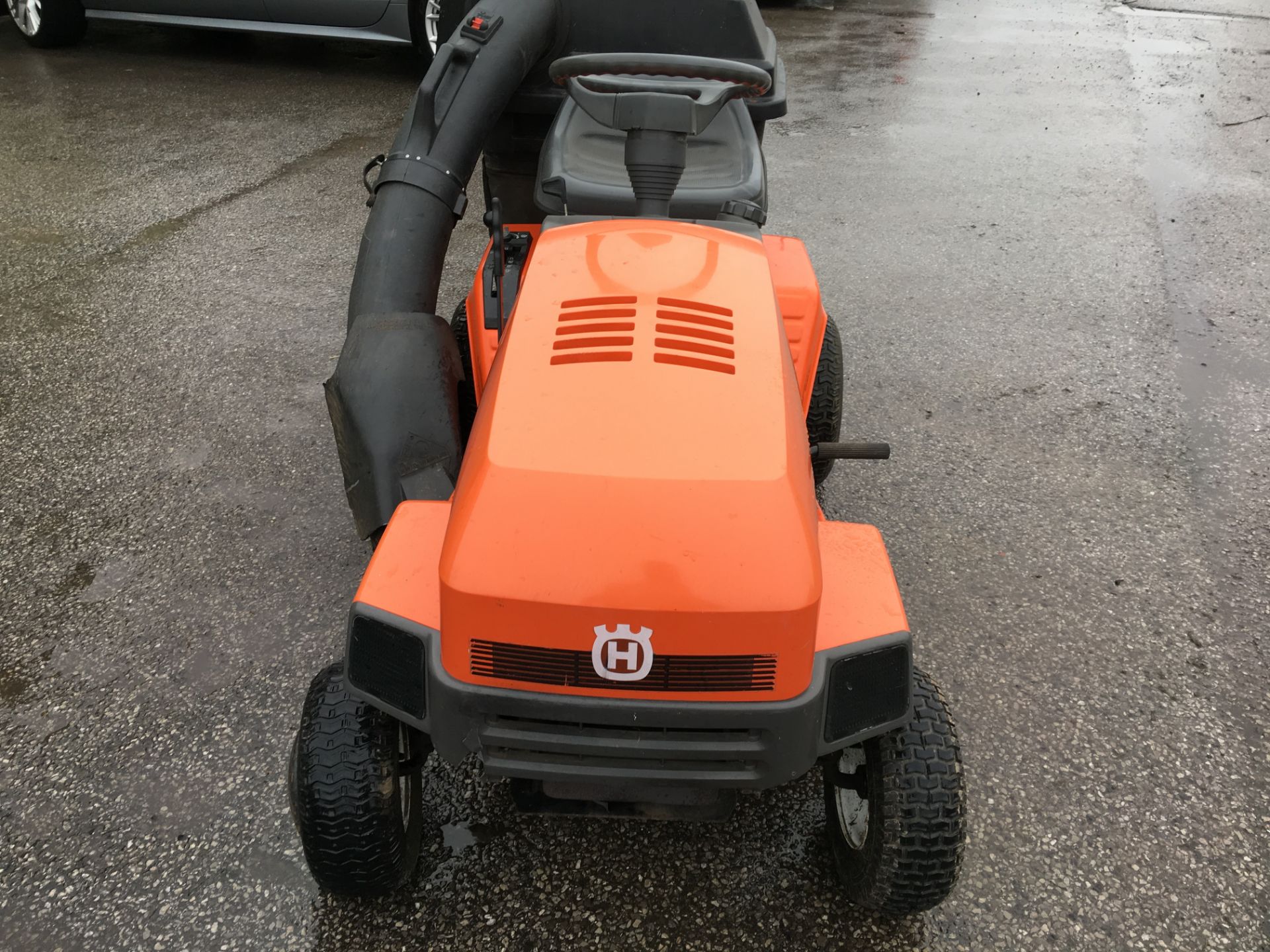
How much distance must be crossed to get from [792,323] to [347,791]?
54.7 inches

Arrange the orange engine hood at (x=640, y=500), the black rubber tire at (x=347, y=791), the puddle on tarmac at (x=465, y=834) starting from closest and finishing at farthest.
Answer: the orange engine hood at (x=640, y=500) < the black rubber tire at (x=347, y=791) < the puddle on tarmac at (x=465, y=834)

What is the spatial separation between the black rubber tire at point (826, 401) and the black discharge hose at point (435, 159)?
1031 millimetres

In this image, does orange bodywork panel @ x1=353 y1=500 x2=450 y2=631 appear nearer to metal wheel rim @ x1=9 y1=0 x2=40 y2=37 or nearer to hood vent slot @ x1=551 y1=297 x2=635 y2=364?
hood vent slot @ x1=551 y1=297 x2=635 y2=364

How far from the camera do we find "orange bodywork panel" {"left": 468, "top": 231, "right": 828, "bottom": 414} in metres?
2.23

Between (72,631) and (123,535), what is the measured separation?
37cm

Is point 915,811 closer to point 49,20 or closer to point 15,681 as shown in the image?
point 15,681

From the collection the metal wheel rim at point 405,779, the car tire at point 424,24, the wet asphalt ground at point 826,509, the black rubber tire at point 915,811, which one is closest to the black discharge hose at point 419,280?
the metal wheel rim at point 405,779

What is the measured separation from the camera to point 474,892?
5.91 ft

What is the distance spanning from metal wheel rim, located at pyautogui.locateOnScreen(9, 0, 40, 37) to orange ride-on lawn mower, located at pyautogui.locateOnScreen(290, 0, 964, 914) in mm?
6527

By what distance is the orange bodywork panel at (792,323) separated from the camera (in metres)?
2.23

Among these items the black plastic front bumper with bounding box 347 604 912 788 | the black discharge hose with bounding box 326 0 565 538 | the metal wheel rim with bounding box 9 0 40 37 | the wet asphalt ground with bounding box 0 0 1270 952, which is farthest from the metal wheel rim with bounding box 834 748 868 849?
the metal wheel rim with bounding box 9 0 40 37

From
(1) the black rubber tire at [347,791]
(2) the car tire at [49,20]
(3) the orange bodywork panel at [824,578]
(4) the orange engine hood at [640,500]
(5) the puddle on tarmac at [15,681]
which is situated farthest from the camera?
(2) the car tire at [49,20]

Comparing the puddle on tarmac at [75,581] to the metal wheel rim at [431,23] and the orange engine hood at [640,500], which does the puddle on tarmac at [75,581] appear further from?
the metal wheel rim at [431,23]

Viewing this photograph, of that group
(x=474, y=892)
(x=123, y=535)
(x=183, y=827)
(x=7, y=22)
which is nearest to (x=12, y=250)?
(x=123, y=535)
